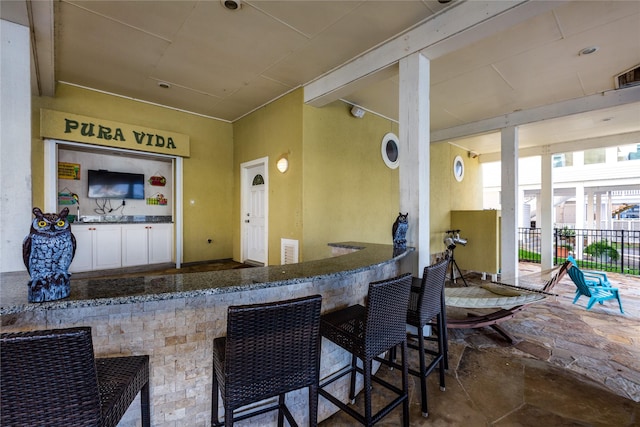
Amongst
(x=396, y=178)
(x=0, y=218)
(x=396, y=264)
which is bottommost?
(x=396, y=264)

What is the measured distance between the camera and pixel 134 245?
15.7 ft

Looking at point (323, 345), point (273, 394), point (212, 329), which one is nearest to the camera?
point (273, 394)

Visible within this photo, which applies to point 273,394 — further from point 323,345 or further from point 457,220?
point 457,220

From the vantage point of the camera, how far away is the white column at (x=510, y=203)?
4.74m

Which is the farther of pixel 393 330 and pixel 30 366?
pixel 393 330

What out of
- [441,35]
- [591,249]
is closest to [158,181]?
[441,35]

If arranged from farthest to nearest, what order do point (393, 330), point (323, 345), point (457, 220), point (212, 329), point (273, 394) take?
point (457, 220) → point (323, 345) → point (393, 330) → point (212, 329) → point (273, 394)

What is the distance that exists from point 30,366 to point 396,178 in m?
5.34

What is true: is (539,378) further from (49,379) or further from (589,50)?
(589,50)

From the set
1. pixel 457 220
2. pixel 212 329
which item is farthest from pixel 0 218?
pixel 457 220

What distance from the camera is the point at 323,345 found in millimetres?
1775

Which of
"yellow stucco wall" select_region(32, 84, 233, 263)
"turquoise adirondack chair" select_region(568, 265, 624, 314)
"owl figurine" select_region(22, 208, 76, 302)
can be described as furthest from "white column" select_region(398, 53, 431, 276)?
"yellow stucco wall" select_region(32, 84, 233, 263)

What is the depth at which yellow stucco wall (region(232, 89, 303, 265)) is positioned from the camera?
4.10 meters

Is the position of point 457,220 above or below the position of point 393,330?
above
